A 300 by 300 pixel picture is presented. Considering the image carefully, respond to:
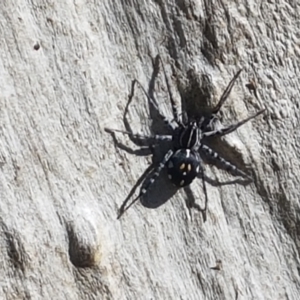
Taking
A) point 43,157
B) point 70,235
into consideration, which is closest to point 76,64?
point 43,157

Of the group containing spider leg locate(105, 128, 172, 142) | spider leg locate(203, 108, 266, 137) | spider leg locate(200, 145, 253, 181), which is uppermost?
spider leg locate(105, 128, 172, 142)

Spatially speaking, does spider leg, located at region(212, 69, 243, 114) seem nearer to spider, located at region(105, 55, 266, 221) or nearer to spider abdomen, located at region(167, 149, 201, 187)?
spider, located at region(105, 55, 266, 221)

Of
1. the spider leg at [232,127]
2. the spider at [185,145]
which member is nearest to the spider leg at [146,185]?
the spider at [185,145]

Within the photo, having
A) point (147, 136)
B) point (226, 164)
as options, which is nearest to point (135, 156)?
point (147, 136)

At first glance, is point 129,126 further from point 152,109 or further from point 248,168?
point 248,168

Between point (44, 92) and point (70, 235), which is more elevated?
point (44, 92)

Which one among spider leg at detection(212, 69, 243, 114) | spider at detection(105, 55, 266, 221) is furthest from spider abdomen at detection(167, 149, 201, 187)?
spider leg at detection(212, 69, 243, 114)

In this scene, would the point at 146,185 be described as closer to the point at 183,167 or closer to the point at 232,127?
the point at 183,167

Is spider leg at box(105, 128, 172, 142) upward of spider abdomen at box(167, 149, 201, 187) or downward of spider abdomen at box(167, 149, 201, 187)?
upward
